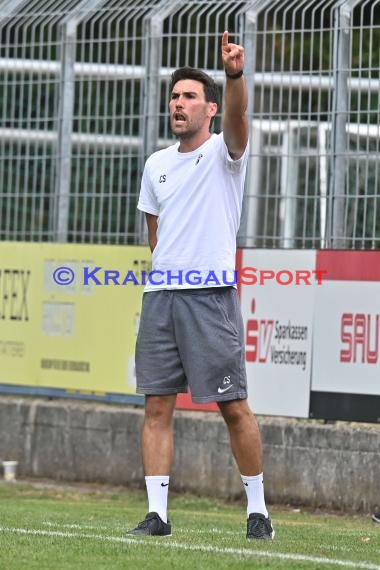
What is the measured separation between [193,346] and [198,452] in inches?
158

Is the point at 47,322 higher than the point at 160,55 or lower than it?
lower

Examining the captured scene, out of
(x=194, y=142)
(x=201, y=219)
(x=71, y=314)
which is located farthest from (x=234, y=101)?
(x=71, y=314)

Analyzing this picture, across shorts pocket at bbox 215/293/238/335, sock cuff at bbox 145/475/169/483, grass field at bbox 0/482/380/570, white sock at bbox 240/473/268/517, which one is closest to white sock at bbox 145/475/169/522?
sock cuff at bbox 145/475/169/483

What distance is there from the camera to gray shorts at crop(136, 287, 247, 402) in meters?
6.94

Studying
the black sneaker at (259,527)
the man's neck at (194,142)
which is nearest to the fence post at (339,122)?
the man's neck at (194,142)

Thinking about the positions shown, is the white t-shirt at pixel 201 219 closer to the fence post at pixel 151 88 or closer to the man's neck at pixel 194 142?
the man's neck at pixel 194 142

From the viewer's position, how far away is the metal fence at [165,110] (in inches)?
416

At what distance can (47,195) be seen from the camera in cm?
1216

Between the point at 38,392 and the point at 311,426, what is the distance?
248 cm

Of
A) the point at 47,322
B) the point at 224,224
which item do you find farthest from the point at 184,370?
the point at 47,322

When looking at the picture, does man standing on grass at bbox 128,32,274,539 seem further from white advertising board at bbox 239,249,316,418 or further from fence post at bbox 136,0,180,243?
fence post at bbox 136,0,180,243

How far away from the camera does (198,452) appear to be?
35.7 ft

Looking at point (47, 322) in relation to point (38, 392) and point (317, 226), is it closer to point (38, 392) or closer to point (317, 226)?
point (38, 392)

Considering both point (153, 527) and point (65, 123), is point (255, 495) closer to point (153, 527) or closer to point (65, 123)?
point (153, 527)
